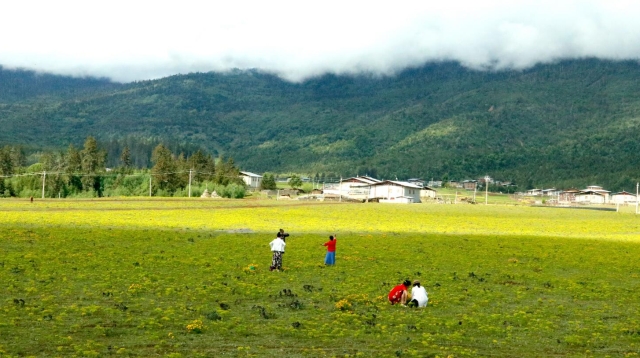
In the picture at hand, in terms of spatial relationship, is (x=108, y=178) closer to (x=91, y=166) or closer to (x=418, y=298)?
(x=91, y=166)

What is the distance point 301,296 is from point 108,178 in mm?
148694

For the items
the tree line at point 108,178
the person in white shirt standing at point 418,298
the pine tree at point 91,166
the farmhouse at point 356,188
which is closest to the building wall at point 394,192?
the farmhouse at point 356,188

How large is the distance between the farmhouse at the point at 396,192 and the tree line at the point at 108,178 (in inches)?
1237

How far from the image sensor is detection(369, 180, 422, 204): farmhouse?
6216 inches

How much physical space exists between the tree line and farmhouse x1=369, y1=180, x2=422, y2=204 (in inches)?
1237

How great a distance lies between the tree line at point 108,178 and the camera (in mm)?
151875

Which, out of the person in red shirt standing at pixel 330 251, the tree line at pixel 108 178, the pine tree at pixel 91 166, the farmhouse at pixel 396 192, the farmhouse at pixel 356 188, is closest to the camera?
the person in red shirt standing at pixel 330 251

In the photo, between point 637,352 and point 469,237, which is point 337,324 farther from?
point 469,237

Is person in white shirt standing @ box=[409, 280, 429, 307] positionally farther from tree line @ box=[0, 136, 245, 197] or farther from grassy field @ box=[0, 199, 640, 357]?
tree line @ box=[0, 136, 245, 197]

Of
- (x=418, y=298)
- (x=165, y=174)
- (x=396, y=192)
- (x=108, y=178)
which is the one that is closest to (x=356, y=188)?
(x=396, y=192)

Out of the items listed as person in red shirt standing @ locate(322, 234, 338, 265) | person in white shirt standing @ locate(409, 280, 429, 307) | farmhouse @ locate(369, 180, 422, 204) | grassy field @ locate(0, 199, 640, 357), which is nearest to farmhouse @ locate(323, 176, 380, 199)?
farmhouse @ locate(369, 180, 422, 204)

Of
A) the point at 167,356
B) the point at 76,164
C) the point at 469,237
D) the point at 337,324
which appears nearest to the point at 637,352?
the point at 337,324

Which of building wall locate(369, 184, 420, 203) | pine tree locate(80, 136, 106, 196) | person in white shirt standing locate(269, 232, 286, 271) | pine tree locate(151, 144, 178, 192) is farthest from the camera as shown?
pine tree locate(80, 136, 106, 196)

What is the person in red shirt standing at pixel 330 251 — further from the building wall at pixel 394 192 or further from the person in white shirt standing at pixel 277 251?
the building wall at pixel 394 192
